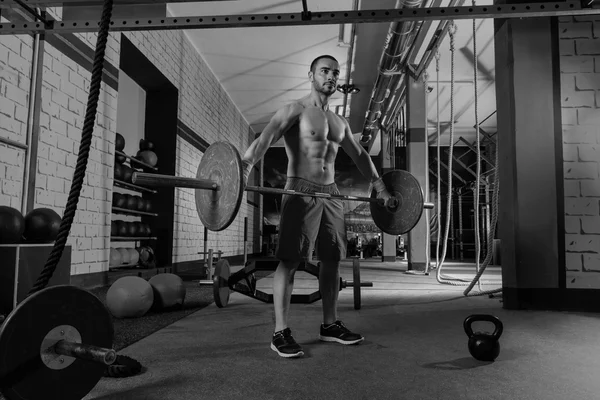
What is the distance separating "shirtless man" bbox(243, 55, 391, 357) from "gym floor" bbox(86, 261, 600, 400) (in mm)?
219

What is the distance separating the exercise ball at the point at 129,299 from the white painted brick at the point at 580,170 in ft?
8.69

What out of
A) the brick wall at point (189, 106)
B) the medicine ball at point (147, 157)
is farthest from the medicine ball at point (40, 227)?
the medicine ball at point (147, 157)

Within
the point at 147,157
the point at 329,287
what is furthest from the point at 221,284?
the point at 147,157

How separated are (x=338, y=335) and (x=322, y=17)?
4.22ft

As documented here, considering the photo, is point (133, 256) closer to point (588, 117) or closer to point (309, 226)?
point (309, 226)

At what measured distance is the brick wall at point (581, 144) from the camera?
8.88ft

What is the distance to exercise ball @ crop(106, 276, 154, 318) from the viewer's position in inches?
93.2

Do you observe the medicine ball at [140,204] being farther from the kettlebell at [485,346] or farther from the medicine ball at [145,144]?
the kettlebell at [485,346]

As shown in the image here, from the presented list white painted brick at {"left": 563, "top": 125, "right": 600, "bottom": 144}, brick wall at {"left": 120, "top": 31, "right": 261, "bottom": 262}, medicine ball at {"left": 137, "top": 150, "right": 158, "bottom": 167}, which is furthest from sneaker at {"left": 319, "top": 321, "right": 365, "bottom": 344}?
medicine ball at {"left": 137, "top": 150, "right": 158, "bottom": 167}

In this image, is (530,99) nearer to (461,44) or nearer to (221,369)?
(221,369)

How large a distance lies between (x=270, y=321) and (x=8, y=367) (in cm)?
169

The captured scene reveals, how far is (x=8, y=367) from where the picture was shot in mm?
795

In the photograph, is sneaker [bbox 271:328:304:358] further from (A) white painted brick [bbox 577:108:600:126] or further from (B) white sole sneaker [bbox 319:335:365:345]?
(A) white painted brick [bbox 577:108:600:126]

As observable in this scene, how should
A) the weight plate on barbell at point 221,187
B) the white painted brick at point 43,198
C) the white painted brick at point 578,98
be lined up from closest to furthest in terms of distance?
the weight plate on barbell at point 221,187, the white painted brick at point 578,98, the white painted brick at point 43,198
